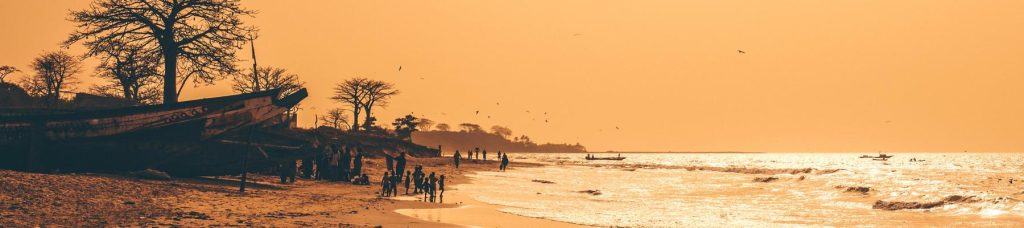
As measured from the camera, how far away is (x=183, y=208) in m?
14.8

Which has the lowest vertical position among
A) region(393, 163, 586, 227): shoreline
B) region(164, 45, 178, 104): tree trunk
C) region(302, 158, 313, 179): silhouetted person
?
region(393, 163, 586, 227): shoreline

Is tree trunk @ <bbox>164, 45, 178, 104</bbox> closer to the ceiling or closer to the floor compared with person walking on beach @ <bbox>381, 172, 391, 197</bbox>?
closer to the ceiling

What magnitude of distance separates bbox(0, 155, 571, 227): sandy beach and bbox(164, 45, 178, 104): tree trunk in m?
11.5

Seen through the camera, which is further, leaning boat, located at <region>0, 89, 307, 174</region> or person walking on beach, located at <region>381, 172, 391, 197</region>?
person walking on beach, located at <region>381, 172, 391, 197</region>

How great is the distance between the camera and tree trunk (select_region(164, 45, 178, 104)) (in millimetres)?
31250

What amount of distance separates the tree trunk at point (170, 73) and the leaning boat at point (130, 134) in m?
6.63

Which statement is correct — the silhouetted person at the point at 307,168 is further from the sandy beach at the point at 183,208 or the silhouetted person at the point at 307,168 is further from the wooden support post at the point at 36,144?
the wooden support post at the point at 36,144

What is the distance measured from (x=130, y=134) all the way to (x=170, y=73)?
954 centimetres

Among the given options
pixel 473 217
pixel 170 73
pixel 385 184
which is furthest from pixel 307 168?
pixel 473 217

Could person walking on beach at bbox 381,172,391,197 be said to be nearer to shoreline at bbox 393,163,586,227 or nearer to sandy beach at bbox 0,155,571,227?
sandy beach at bbox 0,155,571,227

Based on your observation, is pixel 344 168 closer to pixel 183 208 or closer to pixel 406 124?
pixel 183 208

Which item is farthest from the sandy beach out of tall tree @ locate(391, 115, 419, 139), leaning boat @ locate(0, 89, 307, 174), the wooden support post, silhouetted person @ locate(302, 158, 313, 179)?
tall tree @ locate(391, 115, 419, 139)

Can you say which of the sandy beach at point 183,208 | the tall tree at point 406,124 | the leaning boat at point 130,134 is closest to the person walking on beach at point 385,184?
the sandy beach at point 183,208

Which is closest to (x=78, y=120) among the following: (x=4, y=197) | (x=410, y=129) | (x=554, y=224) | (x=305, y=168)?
(x=4, y=197)
